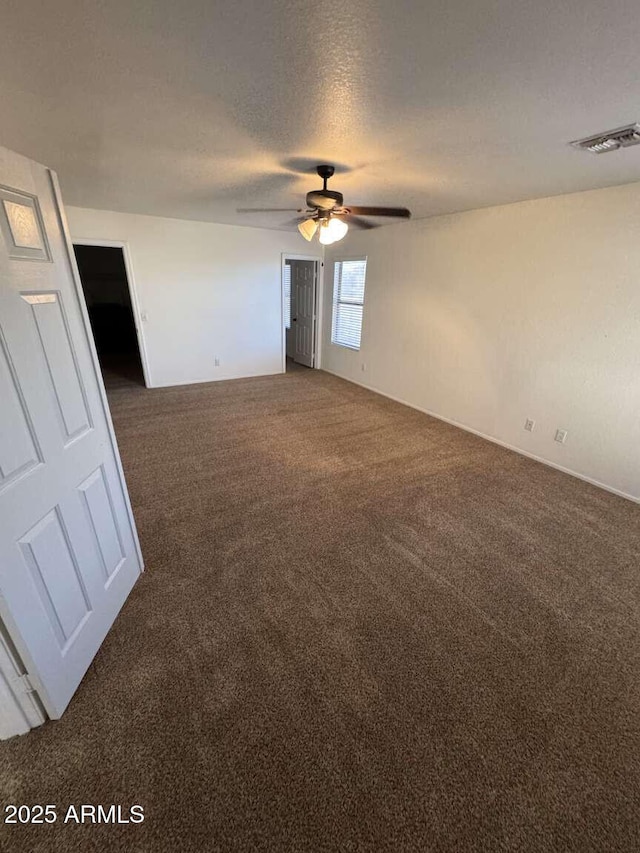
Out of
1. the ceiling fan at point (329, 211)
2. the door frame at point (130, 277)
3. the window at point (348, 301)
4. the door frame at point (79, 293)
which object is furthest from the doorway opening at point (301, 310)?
the door frame at point (79, 293)

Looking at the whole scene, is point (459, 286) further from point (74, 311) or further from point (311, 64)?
point (74, 311)

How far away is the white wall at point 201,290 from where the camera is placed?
4.75 m

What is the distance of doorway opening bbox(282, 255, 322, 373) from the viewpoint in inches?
244

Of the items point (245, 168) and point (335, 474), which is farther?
point (335, 474)

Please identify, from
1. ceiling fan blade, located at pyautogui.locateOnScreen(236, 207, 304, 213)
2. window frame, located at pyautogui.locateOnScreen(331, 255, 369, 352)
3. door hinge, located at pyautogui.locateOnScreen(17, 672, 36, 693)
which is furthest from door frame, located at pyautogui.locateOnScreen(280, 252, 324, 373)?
door hinge, located at pyautogui.locateOnScreen(17, 672, 36, 693)

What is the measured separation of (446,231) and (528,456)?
267 cm

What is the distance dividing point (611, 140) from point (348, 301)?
160 inches

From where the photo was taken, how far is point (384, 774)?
49.3 inches

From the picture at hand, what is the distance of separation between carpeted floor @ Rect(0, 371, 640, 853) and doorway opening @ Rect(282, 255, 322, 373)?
4.16 meters

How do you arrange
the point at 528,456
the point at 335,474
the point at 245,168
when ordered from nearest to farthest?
the point at 245,168
the point at 335,474
the point at 528,456

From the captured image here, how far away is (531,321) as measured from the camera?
3.34 meters

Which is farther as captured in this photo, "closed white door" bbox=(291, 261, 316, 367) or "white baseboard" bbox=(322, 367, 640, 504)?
"closed white door" bbox=(291, 261, 316, 367)

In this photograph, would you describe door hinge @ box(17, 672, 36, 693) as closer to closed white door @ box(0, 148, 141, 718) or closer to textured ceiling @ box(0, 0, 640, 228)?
closed white door @ box(0, 148, 141, 718)

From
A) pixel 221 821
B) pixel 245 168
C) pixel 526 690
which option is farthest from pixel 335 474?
pixel 245 168
